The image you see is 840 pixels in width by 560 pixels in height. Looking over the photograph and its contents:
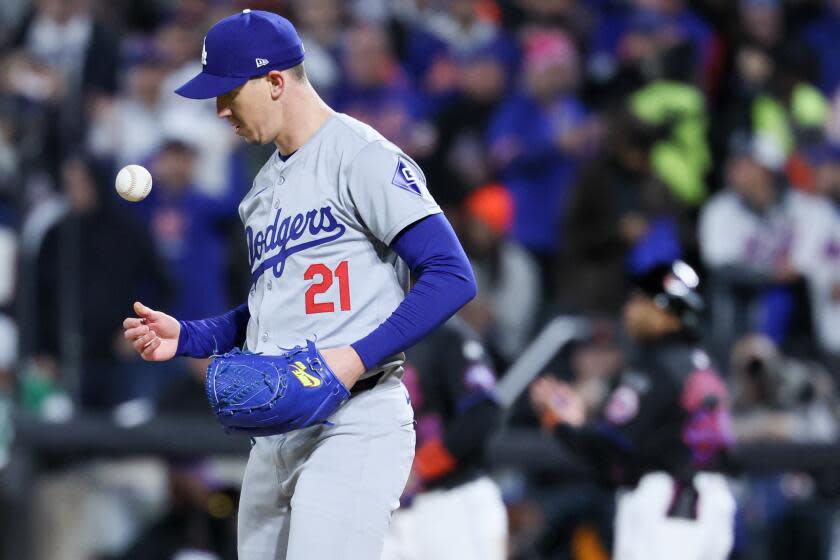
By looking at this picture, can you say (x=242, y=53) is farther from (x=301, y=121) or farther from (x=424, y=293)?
(x=424, y=293)

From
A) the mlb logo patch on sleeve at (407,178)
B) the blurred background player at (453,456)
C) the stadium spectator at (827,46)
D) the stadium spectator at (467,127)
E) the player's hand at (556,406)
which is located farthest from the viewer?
the stadium spectator at (827,46)

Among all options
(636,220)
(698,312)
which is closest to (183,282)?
(636,220)

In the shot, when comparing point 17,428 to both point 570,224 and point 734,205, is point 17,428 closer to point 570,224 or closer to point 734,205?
point 570,224

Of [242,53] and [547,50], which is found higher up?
[242,53]

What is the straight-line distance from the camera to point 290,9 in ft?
32.0

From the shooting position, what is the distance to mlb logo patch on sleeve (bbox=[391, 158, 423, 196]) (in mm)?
3383

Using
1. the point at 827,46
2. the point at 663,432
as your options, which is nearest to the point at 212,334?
the point at 663,432

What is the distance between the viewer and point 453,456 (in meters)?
5.61

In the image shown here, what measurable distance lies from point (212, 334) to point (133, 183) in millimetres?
481

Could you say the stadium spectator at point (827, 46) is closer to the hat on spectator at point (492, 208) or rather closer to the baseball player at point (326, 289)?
the hat on spectator at point (492, 208)

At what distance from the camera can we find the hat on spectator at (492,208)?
793cm

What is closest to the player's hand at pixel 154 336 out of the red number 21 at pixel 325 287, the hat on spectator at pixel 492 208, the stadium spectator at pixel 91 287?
the red number 21 at pixel 325 287

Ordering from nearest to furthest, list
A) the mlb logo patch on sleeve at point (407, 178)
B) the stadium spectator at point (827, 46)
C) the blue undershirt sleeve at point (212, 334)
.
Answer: the mlb logo patch on sleeve at point (407, 178), the blue undershirt sleeve at point (212, 334), the stadium spectator at point (827, 46)

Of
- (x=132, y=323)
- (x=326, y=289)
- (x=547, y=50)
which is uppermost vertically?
(x=326, y=289)
